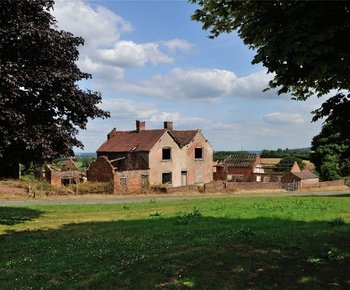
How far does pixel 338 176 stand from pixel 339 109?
237ft

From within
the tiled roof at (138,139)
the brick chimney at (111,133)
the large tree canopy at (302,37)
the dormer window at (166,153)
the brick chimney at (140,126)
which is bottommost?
the large tree canopy at (302,37)

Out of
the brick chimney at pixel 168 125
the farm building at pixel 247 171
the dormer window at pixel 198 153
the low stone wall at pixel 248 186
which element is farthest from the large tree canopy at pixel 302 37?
the farm building at pixel 247 171

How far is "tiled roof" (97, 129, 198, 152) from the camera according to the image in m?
58.8

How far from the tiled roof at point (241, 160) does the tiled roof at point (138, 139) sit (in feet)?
52.1

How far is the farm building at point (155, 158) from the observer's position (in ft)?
178

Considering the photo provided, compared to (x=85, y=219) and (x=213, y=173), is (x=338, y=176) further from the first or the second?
(x=85, y=219)

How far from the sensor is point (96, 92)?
2081cm

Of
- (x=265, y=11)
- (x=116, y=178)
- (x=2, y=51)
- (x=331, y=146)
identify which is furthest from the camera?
(x=331, y=146)

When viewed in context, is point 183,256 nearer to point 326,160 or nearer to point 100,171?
point 100,171

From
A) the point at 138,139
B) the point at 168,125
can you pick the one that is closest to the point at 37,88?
the point at 138,139

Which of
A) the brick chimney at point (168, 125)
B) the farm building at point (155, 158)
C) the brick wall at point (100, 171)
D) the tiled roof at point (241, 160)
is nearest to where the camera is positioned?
the brick wall at point (100, 171)

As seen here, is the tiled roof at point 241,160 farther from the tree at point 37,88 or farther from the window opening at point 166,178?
the tree at point 37,88

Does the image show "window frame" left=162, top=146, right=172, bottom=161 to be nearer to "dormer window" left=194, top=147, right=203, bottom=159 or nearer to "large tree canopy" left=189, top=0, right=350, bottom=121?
"dormer window" left=194, top=147, right=203, bottom=159

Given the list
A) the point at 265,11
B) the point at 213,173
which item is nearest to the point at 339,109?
the point at 265,11
